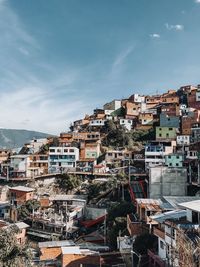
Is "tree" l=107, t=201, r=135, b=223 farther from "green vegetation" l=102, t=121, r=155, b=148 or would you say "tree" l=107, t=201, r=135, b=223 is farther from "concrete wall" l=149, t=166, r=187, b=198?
"green vegetation" l=102, t=121, r=155, b=148

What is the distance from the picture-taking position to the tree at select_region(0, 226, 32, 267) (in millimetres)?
14031

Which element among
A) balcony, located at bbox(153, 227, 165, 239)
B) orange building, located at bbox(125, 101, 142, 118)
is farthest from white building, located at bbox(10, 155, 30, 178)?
balcony, located at bbox(153, 227, 165, 239)

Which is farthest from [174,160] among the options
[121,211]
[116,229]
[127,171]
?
[116,229]

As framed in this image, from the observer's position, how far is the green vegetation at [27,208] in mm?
40250

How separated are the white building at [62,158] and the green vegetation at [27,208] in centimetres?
964

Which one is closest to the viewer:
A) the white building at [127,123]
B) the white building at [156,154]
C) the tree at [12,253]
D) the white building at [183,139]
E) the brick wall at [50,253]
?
the tree at [12,253]

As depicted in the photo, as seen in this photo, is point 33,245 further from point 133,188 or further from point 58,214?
point 133,188

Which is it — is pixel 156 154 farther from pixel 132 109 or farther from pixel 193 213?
pixel 193 213

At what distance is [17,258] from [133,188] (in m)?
29.1

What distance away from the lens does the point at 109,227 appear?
32.8 meters

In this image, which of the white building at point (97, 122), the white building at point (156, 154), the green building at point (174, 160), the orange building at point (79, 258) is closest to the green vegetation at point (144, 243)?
the orange building at point (79, 258)

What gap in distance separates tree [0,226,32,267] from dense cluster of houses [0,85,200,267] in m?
8.33

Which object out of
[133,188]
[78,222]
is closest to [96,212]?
[78,222]

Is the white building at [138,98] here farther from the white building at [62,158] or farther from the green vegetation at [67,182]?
the green vegetation at [67,182]
